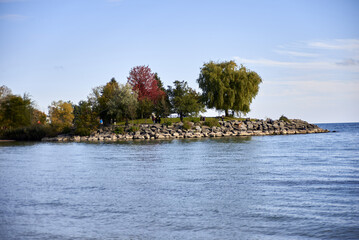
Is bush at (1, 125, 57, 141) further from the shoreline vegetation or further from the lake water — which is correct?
the lake water

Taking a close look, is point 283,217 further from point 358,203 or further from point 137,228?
point 137,228

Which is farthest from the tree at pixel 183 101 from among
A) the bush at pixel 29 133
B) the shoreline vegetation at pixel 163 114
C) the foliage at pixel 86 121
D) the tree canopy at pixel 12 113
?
the tree canopy at pixel 12 113

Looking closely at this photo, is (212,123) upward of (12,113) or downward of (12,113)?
downward

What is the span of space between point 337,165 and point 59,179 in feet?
55.5

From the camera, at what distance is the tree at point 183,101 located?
244ft

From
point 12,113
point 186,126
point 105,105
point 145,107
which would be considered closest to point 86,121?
point 105,105

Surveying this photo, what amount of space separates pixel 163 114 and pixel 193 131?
346 inches

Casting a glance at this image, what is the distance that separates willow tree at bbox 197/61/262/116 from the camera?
76.6 meters

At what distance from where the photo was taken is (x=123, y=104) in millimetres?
72938

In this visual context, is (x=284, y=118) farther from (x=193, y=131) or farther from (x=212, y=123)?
(x=193, y=131)

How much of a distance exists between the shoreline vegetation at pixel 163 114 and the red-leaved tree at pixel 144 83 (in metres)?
0.39

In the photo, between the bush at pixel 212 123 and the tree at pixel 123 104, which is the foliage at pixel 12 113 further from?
the bush at pixel 212 123

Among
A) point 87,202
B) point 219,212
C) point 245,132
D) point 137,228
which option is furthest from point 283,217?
point 245,132

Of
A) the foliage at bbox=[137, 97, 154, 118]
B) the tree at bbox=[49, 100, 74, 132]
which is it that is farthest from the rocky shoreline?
the tree at bbox=[49, 100, 74, 132]
